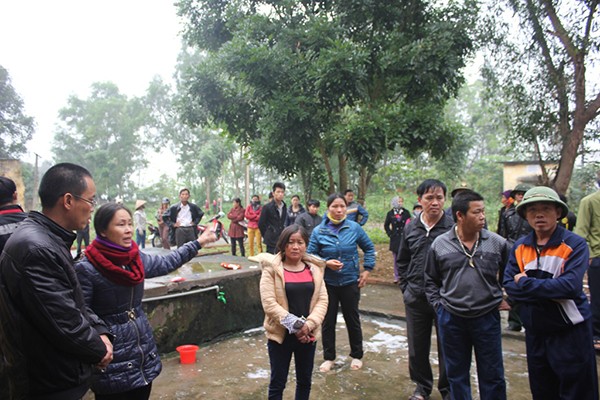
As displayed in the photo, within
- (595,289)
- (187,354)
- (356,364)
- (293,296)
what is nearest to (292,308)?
(293,296)

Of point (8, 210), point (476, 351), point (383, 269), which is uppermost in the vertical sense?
point (8, 210)

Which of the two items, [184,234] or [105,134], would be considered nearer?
[184,234]

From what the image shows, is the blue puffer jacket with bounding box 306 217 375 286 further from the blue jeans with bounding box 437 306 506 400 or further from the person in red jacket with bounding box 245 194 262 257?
the person in red jacket with bounding box 245 194 262 257

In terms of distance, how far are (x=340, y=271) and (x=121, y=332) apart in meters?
2.32

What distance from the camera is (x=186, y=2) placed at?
30.2 feet

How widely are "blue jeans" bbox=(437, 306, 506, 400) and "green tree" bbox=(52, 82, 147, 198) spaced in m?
38.4

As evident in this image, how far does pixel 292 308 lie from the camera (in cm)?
315

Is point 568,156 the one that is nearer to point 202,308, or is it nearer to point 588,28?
point 588,28

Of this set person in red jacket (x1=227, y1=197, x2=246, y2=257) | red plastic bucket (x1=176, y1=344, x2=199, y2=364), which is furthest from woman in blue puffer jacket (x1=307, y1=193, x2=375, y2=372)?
person in red jacket (x1=227, y1=197, x2=246, y2=257)

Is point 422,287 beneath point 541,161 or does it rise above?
beneath

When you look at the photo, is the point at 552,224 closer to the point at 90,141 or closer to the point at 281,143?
the point at 281,143

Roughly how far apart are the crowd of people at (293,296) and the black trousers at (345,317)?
0.41 meters

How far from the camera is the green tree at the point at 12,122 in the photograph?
2394 centimetres

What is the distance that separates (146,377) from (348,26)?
728cm
